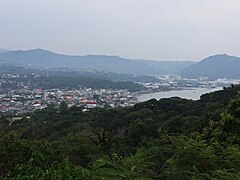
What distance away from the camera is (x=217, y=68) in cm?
14112

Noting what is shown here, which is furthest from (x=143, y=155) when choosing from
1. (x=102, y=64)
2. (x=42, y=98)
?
(x=102, y=64)

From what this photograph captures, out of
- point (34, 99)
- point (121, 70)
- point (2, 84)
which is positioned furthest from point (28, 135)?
point (121, 70)

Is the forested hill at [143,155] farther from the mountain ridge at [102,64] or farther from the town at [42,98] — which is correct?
the mountain ridge at [102,64]

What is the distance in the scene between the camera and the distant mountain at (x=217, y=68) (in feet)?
427

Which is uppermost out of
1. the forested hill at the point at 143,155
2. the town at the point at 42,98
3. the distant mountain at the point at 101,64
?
the distant mountain at the point at 101,64

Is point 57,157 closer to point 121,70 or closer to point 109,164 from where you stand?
point 109,164

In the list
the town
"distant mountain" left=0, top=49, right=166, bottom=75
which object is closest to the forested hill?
the town

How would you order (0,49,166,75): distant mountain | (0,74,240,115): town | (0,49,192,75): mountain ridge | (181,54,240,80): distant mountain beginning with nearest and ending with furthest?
(0,74,240,115): town → (181,54,240,80): distant mountain → (0,49,166,75): distant mountain → (0,49,192,75): mountain ridge

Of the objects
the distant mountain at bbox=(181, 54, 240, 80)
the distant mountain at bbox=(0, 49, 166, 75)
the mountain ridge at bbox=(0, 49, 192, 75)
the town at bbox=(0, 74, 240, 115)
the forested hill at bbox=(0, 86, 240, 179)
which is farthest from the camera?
the mountain ridge at bbox=(0, 49, 192, 75)

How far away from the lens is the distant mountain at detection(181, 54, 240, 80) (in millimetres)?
130262

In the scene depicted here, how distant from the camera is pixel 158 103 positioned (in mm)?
25969

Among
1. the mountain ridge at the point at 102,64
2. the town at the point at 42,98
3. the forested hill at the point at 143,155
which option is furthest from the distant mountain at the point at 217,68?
the forested hill at the point at 143,155

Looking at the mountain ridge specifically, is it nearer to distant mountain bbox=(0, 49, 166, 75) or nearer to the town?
distant mountain bbox=(0, 49, 166, 75)

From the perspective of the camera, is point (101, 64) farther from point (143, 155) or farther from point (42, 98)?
A: point (143, 155)
